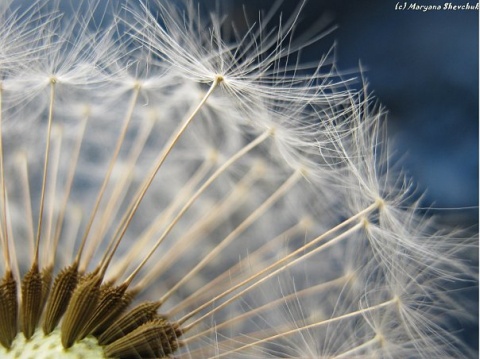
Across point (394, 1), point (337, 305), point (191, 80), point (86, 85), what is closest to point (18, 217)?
point (86, 85)

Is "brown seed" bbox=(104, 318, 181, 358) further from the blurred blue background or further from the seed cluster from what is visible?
the blurred blue background

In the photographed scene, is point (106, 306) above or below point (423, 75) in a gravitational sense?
below

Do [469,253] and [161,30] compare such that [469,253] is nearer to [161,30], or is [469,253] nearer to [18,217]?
[161,30]

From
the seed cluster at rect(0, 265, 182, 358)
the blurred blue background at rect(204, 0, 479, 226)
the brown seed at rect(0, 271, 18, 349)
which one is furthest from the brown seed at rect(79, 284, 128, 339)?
the blurred blue background at rect(204, 0, 479, 226)

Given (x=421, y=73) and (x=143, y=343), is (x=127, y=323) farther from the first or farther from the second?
(x=421, y=73)

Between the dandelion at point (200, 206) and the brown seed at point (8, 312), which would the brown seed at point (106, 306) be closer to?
the dandelion at point (200, 206)

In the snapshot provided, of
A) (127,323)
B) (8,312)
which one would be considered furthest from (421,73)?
(8,312)

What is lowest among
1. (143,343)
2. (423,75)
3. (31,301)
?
(143,343)

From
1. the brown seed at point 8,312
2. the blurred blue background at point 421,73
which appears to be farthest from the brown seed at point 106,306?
the blurred blue background at point 421,73
